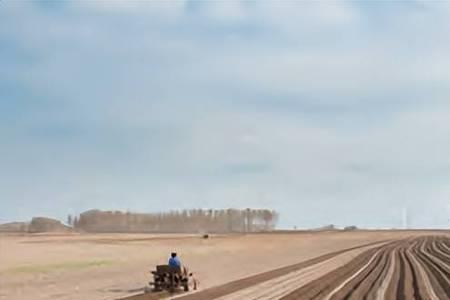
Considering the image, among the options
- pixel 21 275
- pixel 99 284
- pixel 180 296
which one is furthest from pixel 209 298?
pixel 21 275

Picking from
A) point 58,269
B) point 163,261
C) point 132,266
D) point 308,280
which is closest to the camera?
point 308,280

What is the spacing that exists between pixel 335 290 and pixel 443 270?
15438 millimetres

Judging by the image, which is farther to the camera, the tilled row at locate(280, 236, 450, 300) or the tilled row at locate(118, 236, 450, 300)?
the tilled row at locate(280, 236, 450, 300)

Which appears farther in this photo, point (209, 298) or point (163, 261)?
point (163, 261)

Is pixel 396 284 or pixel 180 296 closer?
pixel 180 296

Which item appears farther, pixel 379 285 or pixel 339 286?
pixel 379 285

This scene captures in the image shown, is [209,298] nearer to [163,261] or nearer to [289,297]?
→ [289,297]

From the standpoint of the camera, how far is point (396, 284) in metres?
33.1

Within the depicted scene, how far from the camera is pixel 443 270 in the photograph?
43.8 meters

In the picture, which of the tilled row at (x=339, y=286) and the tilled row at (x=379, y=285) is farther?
the tilled row at (x=379, y=285)

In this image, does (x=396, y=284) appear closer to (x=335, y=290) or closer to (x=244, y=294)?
(x=335, y=290)

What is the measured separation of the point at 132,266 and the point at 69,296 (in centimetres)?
2003

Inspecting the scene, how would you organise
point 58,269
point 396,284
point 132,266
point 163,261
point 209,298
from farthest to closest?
point 163,261 → point 132,266 → point 58,269 → point 396,284 → point 209,298

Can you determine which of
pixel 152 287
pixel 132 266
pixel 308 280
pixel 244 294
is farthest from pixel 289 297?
pixel 132 266
